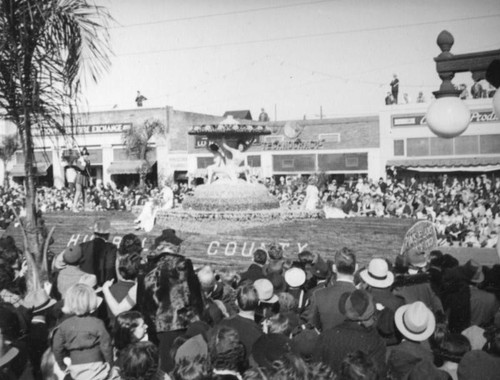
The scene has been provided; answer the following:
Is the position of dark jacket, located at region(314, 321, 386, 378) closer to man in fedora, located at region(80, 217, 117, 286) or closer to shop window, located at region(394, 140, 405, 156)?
man in fedora, located at region(80, 217, 117, 286)

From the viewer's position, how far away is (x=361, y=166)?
108 feet

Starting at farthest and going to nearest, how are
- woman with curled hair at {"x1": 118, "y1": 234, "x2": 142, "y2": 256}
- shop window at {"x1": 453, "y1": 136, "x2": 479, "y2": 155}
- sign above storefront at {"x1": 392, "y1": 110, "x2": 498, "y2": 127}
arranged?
shop window at {"x1": 453, "y1": 136, "x2": 479, "y2": 155} → sign above storefront at {"x1": 392, "y1": 110, "x2": 498, "y2": 127} → woman with curled hair at {"x1": 118, "y1": 234, "x2": 142, "y2": 256}

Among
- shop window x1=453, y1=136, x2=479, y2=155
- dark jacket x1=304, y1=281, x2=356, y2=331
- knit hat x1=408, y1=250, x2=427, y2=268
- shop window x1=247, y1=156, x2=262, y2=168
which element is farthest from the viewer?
shop window x1=247, y1=156, x2=262, y2=168

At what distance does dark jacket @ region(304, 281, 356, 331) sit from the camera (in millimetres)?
4871

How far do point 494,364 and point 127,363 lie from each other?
2381mm

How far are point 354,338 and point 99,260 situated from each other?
3559 mm

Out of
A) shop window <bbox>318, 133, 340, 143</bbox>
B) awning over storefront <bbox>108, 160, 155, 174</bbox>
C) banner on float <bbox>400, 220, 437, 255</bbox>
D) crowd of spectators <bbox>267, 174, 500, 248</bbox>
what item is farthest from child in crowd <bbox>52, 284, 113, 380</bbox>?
awning over storefront <bbox>108, 160, 155, 174</bbox>

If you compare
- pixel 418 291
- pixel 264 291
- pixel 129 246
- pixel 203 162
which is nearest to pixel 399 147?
pixel 203 162

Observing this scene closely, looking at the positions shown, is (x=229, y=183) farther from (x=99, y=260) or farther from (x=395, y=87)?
(x=395, y=87)

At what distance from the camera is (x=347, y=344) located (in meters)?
3.88

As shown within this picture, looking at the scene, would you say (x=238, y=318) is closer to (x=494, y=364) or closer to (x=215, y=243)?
(x=494, y=364)

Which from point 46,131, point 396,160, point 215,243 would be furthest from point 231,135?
point 396,160

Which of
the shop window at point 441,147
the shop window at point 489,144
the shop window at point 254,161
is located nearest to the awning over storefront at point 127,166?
the shop window at point 254,161

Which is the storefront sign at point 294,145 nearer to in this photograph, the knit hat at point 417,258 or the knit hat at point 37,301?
the knit hat at point 417,258
